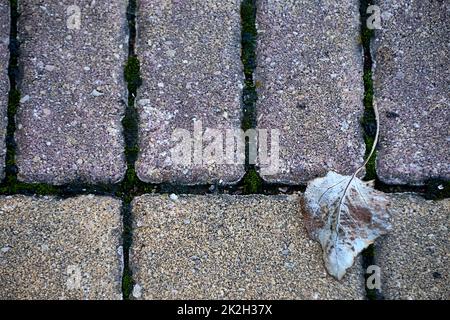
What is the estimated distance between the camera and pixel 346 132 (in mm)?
1585

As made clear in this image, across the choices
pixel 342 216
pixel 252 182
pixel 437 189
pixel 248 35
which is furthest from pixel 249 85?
pixel 437 189

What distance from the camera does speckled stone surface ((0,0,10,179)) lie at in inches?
61.5

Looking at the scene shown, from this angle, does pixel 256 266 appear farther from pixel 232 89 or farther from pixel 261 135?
pixel 232 89

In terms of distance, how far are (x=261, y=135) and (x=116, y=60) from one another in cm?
42

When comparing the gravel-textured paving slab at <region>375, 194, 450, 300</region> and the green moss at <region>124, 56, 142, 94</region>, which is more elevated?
the green moss at <region>124, 56, 142, 94</region>

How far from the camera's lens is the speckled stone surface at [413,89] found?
1.57 metres

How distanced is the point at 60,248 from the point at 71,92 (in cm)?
40

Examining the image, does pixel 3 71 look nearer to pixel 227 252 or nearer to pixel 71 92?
pixel 71 92

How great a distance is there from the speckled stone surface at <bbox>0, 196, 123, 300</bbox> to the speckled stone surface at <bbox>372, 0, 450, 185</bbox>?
705 millimetres

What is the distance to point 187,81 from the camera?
63.1 inches

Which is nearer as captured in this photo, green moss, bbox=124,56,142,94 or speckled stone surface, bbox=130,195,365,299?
speckled stone surface, bbox=130,195,365,299

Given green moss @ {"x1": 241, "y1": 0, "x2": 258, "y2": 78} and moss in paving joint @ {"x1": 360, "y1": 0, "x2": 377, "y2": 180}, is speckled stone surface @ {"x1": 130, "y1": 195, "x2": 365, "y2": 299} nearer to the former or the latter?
moss in paving joint @ {"x1": 360, "y1": 0, "x2": 377, "y2": 180}

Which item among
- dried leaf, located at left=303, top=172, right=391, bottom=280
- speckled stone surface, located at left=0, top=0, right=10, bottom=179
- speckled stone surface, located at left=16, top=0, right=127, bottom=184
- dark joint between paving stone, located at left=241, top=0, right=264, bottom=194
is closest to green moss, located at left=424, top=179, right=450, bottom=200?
dried leaf, located at left=303, top=172, right=391, bottom=280

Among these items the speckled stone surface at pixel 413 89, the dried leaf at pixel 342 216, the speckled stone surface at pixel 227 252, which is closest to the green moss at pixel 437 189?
the speckled stone surface at pixel 413 89
